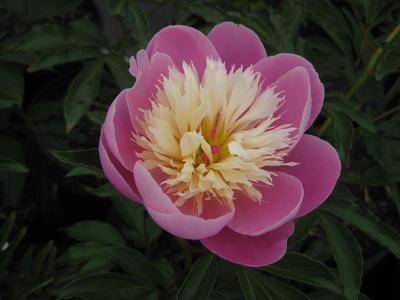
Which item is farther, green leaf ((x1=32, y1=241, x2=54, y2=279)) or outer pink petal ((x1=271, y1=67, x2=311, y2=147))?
green leaf ((x1=32, y1=241, x2=54, y2=279))

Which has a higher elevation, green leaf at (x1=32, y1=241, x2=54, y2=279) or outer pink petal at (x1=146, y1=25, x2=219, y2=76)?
outer pink petal at (x1=146, y1=25, x2=219, y2=76)

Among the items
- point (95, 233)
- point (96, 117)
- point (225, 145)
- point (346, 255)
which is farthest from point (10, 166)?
point (346, 255)

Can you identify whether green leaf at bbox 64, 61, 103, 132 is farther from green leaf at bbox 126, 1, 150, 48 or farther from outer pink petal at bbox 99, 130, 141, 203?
outer pink petal at bbox 99, 130, 141, 203

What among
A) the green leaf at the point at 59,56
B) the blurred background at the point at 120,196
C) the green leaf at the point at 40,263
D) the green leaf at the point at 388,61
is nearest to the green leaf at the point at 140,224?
the blurred background at the point at 120,196

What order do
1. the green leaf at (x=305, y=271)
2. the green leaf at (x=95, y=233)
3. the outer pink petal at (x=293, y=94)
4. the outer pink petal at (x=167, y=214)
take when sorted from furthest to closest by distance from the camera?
the green leaf at (x=95, y=233) → the green leaf at (x=305, y=271) → the outer pink petal at (x=293, y=94) → the outer pink petal at (x=167, y=214)

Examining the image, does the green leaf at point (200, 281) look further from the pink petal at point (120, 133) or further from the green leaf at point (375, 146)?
the green leaf at point (375, 146)

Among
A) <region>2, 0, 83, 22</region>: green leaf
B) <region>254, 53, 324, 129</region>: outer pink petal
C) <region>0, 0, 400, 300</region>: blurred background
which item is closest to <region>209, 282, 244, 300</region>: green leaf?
<region>0, 0, 400, 300</region>: blurred background

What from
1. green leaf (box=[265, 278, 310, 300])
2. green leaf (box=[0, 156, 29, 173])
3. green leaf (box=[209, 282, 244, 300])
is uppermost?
green leaf (box=[0, 156, 29, 173])
